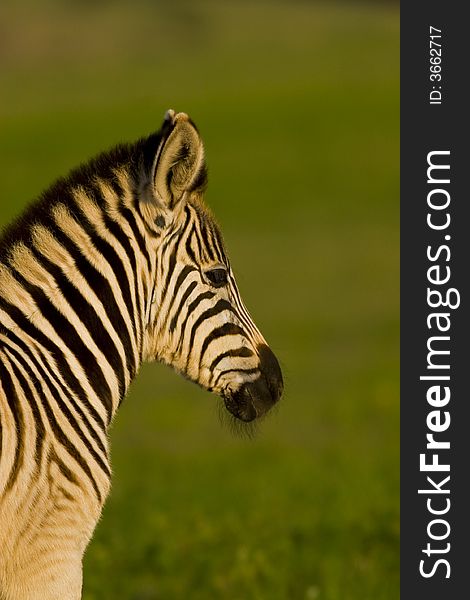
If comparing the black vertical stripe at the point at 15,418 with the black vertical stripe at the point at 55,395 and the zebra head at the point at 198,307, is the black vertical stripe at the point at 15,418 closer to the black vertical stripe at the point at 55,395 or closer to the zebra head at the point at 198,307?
the black vertical stripe at the point at 55,395

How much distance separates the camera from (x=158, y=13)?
72938 mm

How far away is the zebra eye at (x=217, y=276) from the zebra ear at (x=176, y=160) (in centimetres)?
37

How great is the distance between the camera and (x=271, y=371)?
5734mm

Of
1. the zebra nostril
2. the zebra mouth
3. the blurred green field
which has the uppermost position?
the blurred green field

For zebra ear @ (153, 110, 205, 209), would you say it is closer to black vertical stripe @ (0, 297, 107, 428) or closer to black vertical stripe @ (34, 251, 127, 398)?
black vertical stripe @ (34, 251, 127, 398)

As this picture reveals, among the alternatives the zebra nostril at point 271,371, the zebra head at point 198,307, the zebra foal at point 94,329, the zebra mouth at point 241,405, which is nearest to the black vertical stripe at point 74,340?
the zebra foal at point 94,329

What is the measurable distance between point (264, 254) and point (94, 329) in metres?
26.1

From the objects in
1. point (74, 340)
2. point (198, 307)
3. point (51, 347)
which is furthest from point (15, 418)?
point (198, 307)

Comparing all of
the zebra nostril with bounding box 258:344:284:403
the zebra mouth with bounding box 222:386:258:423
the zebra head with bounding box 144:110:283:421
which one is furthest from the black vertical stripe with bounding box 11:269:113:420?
the zebra nostril with bounding box 258:344:284:403

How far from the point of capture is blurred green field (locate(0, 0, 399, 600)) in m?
9.78

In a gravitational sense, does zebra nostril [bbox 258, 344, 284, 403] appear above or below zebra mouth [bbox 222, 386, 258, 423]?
above

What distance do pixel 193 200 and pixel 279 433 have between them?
1089 centimetres

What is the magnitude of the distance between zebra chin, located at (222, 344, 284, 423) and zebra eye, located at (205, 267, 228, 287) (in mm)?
382

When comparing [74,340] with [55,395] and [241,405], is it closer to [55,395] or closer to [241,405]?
[55,395]
